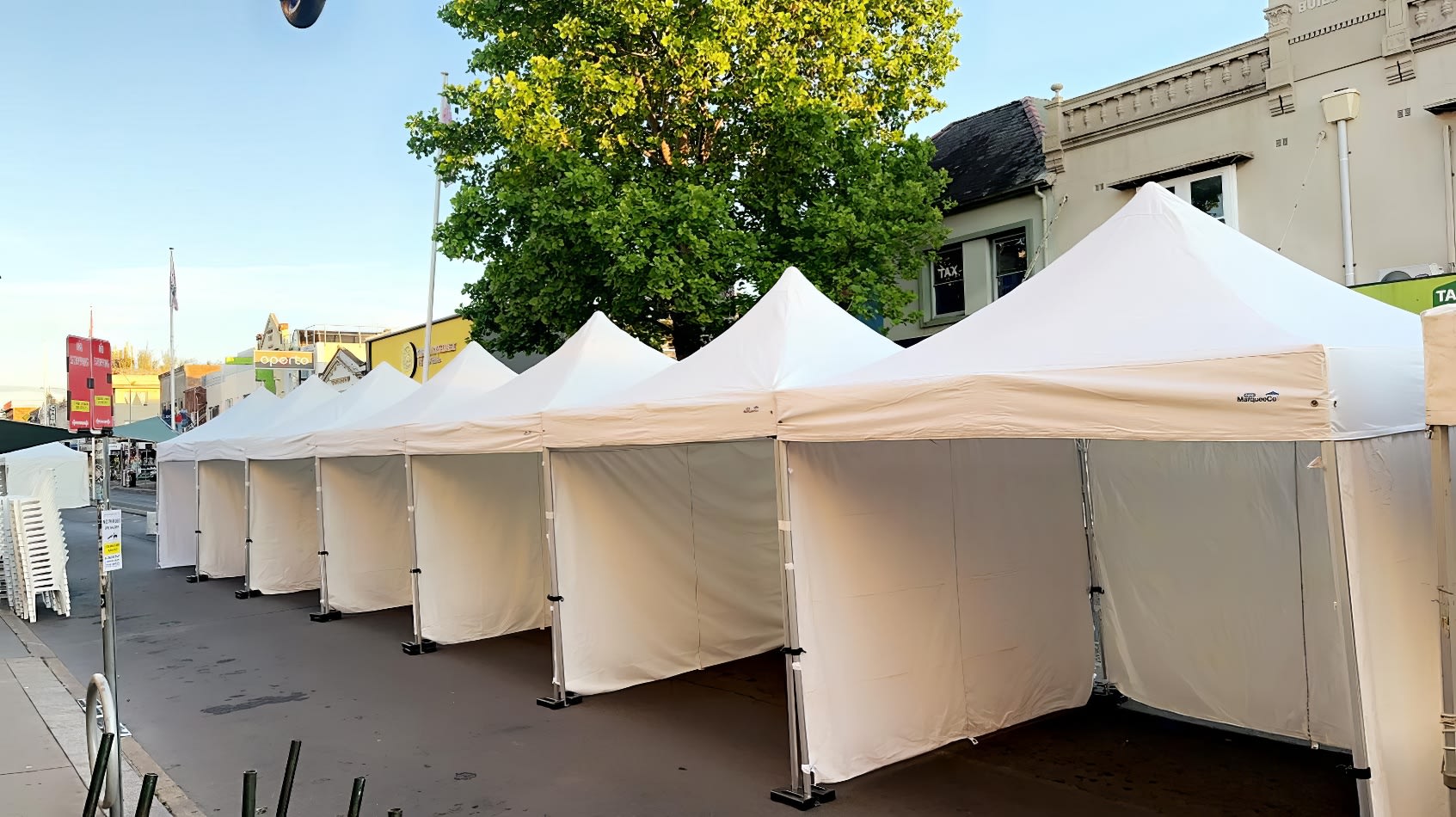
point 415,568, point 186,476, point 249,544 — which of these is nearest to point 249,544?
point 249,544

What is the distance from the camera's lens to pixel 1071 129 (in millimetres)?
16828

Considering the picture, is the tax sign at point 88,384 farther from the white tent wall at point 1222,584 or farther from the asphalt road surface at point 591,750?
the white tent wall at point 1222,584

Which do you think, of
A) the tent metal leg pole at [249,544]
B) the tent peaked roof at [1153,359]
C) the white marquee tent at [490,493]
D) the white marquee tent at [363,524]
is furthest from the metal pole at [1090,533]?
the tent metal leg pole at [249,544]

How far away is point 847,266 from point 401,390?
707 cm

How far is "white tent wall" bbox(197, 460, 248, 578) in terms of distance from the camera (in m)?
18.0

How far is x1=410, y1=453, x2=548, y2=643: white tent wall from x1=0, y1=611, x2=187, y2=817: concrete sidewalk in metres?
3.45

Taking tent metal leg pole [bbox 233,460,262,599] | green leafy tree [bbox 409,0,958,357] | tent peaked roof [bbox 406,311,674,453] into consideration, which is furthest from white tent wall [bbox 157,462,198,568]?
tent peaked roof [bbox 406,311,674,453]

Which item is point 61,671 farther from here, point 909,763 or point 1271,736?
point 1271,736

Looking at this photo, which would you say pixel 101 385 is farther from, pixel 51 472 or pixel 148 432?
pixel 148 432

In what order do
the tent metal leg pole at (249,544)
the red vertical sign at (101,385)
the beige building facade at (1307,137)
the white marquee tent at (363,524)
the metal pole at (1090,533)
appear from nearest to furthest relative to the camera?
the red vertical sign at (101,385) < the metal pole at (1090,533) < the beige building facade at (1307,137) < the white marquee tent at (363,524) < the tent metal leg pole at (249,544)

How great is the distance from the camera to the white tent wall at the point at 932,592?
6488mm

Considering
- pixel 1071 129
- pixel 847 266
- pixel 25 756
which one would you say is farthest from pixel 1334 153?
pixel 25 756

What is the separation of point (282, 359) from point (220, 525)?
3297 centimetres

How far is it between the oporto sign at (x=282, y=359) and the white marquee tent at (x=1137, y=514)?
44.0m
